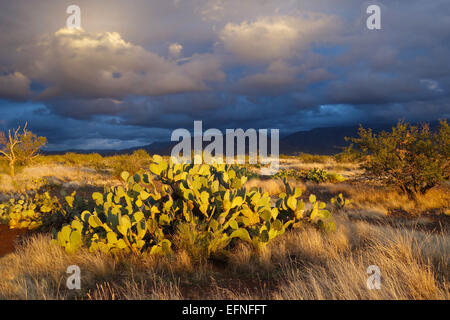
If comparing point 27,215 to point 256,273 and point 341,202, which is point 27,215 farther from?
point 341,202

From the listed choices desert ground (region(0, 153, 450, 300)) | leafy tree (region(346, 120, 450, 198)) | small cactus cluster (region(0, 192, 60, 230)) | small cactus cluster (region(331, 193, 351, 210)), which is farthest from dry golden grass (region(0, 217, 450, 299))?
leafy tree (region(346, 120, 450, 198))

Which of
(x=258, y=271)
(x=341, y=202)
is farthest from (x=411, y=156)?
(x=258, y=271)

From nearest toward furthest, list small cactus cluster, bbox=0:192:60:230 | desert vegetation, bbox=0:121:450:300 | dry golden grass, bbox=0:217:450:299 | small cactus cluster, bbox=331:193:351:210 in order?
1. dry golden grass, bbox=0:217:450:299
2. desert vegetation, bbox=0:121:450:300
3. small cactus cluster, bbox=0:192:60:230
4. small cactus cluster, bbox=331:193:351:210

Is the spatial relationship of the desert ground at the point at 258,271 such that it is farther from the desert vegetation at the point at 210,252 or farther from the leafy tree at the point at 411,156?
the leafy tree at the point at 411,156

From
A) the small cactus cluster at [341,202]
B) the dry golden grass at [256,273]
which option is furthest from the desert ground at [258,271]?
the small cactus cluster at [341,202]

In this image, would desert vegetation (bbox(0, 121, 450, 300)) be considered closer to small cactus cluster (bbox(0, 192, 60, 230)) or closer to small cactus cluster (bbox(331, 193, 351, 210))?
small cactus cluster (bbox(0, 192, 60, 230))

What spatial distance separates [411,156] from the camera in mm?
11156

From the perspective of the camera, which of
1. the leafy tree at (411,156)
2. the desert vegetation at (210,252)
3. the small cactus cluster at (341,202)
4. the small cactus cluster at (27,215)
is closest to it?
the desert vegetation at (210,252)

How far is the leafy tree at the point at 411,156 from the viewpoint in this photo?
10.4 meters

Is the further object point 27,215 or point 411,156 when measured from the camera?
point 411,156

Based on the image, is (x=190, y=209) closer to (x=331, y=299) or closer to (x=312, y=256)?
(x=312, y=256)

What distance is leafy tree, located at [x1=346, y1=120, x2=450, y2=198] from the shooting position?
10.4 meters

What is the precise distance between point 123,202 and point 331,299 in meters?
4.63
